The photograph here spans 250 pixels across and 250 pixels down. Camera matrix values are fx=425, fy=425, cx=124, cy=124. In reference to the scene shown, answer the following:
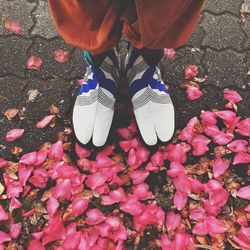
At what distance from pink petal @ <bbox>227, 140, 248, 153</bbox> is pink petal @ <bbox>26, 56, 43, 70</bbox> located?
77 cm

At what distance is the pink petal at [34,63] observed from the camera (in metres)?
1.62

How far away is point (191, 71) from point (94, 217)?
68cm

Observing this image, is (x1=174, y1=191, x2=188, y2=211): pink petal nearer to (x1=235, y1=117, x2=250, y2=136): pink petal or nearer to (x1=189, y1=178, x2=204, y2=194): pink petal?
(x1=189, y1=178, x2=204, y2=194): pink petal

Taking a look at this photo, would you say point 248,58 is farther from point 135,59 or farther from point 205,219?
point 205,219

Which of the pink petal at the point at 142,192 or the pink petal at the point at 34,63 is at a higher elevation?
the pink petal at the point at 34,63

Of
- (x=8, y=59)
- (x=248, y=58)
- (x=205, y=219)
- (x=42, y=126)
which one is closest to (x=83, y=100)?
(x=42, y=126)

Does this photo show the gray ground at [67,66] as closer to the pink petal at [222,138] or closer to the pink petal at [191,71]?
the pink petal at [191,71]

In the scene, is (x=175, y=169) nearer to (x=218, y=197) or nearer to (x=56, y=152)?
(x=218, y=197)

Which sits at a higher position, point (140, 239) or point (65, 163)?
point (65, 163)

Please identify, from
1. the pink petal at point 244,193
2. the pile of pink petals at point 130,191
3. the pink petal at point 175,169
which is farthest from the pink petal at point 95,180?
the pink petal at point 244,193

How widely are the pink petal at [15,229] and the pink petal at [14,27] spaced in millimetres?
811

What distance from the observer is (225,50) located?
5.48 feet

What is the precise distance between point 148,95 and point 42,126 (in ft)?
1.27

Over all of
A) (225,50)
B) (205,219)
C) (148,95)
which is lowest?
(205,219)
